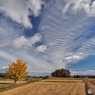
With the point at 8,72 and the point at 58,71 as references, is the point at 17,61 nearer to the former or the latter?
the point at 8,72

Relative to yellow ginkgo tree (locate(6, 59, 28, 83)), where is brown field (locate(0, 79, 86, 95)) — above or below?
below

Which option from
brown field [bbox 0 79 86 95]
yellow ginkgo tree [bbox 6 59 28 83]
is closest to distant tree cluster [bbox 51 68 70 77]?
yellow ginkgo tree [bbox 6 59 28 83]

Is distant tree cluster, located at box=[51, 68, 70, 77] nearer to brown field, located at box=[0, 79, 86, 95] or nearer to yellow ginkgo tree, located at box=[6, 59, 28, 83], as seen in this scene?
yellow ginkgo tree, located at box=[6, 59, 28, 83]

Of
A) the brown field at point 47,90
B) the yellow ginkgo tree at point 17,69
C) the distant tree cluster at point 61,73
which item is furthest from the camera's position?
the distant tree cluster at point 61,73

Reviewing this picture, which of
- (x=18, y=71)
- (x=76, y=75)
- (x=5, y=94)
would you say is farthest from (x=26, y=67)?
(x=76, y=75)

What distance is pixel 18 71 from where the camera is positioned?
7388cm

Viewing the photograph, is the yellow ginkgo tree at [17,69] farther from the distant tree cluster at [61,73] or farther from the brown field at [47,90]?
the distant tree cluster at [61,73]

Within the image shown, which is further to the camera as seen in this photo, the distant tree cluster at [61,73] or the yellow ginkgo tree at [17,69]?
the distant tree cluster at [61,73]

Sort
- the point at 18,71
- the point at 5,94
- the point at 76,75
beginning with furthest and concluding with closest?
the point at 76,75
the point at 18,71
the point at 5,94

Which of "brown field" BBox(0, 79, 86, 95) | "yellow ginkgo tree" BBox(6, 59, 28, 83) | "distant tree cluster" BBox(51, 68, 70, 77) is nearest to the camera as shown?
"brown field" BBox(0, 79, 86, 95)

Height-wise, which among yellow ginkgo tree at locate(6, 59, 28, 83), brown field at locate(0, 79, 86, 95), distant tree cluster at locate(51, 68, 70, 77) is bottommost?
brown field at locate(0, 79, 86, 95)

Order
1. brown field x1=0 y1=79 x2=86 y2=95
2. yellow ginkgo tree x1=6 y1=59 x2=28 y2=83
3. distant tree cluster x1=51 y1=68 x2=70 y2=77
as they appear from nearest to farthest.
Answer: brown field x1=0 y1=79 x2=86 y2=95 → yellow ginkgo tree x1=6 y1=59 x2=28 y2=83 → distant tree cluster x1=51 y1=68 x2=70 y2=77

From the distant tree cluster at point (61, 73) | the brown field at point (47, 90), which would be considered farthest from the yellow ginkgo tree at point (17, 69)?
the distant tree cluster at point (61, 73)

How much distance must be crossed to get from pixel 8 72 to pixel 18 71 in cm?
384
